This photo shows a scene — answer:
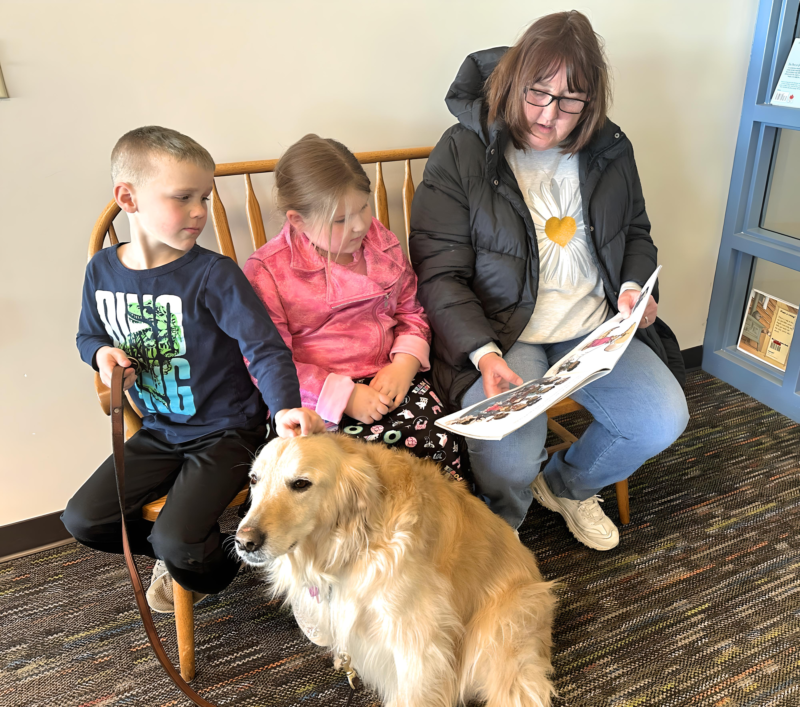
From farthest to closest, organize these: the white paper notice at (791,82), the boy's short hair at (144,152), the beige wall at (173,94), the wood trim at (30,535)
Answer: the white paper notice at (791,82)
the wood trim at (30,535)
the beige wall at (173,94)
the boy's short hair at (144,152)

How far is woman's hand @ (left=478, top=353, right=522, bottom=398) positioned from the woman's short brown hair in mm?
556

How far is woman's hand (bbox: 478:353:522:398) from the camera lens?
138cm

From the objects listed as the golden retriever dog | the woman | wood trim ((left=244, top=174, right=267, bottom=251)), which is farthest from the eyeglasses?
the golden retriever dog

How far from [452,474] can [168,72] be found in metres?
1.14

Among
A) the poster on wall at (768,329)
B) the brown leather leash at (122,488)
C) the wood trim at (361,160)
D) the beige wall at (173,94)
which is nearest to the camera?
the brown leather leash at (122,488)

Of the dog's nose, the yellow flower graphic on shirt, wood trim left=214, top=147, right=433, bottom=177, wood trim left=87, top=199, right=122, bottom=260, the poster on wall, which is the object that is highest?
wood trim left=214, top=147, right=433, bottom=177

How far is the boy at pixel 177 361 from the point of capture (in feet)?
3.89

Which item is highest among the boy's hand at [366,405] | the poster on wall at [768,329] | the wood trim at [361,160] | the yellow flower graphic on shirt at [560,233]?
the wood trim at [361,160]

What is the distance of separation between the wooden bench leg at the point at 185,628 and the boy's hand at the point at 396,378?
23.0 inches

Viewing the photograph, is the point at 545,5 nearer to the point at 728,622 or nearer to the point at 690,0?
the point at 690,0

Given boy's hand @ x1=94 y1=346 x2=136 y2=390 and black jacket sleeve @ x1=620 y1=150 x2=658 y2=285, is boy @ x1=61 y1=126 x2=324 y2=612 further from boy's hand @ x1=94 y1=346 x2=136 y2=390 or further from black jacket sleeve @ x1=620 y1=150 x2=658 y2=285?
black jacket sleeve @ x1=620 y1=150 x2=658 y2=285

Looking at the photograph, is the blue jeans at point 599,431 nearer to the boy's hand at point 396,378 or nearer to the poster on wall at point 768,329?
the boy's hand at point 396,378

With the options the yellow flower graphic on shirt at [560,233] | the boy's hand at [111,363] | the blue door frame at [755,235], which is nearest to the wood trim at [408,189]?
the yellow flower graphic on shirt at [560,233]

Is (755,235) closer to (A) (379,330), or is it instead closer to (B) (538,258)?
(B) (538,258)
